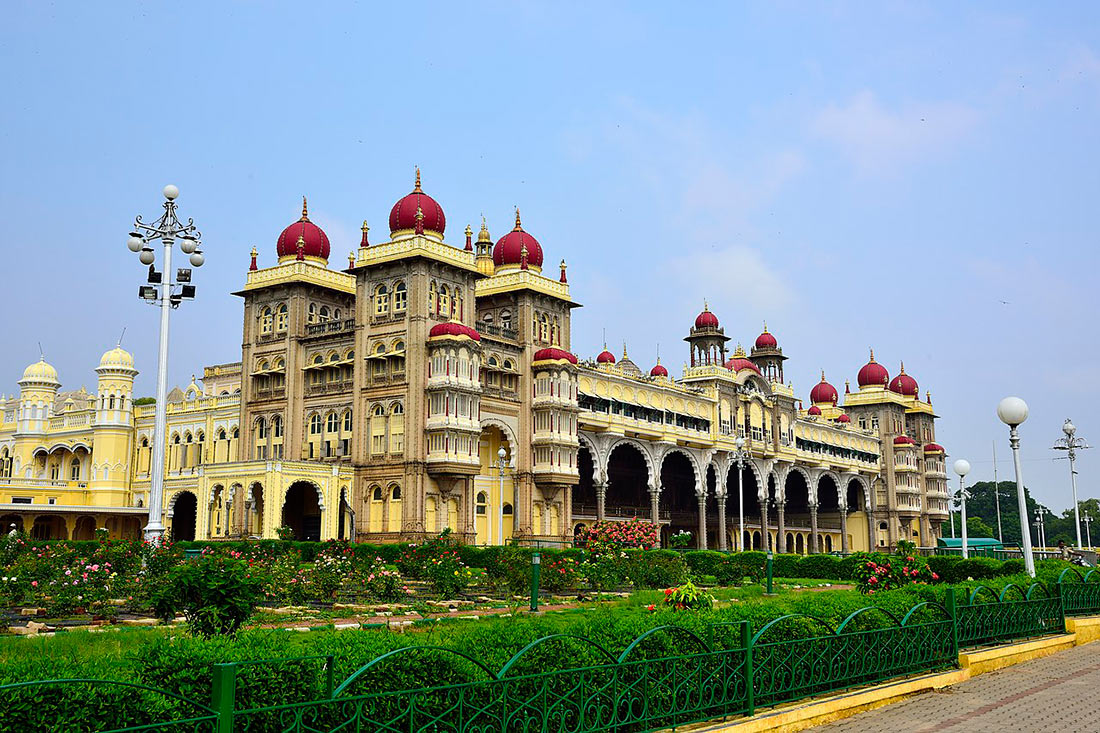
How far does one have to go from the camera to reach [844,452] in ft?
267

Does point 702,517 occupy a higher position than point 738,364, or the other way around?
point 738,364

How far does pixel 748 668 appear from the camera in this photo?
416 inches

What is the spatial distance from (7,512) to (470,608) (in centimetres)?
3909

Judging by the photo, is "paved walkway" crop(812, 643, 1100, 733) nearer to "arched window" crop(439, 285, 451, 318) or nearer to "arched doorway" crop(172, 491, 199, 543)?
"arched window" crop(439, 285, 451, 318)

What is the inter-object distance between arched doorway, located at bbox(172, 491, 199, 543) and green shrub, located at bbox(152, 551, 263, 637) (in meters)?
Answer: 52.1

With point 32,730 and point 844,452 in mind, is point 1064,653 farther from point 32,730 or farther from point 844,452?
point 844,452

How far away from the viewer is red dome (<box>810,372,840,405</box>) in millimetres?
91562

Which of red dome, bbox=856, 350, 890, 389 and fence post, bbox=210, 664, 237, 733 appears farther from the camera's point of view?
red dome, bbox=856, 350, 890, 389

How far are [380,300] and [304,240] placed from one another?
768 cm

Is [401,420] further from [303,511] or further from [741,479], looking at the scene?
[741,479]

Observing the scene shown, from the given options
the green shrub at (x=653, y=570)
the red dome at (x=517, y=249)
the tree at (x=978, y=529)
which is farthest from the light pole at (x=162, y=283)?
the tree at (x=978, y=529)

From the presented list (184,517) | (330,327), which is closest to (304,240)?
(330,327)

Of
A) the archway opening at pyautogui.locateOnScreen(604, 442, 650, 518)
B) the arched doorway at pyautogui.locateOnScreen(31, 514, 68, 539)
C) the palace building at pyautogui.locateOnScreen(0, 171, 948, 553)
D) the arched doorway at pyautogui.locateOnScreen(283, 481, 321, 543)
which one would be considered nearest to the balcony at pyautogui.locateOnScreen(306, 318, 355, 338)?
the palace building at pyautogui.locateOnScreen(0, 171, 948, 553)

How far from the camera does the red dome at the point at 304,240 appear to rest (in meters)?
53.0
